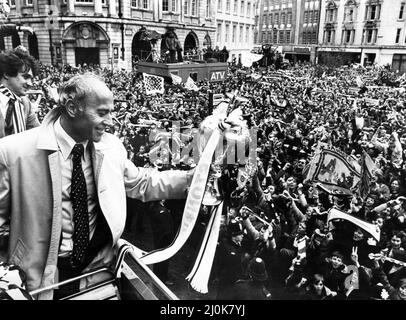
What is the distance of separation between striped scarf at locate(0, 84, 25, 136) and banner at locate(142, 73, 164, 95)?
10.5 metres

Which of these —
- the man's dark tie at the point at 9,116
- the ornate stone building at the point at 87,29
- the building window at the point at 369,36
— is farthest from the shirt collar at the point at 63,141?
the building window at the point at 369,36

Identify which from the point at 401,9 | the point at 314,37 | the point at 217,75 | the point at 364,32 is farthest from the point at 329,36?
the point at 217,75

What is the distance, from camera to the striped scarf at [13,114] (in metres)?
3.48

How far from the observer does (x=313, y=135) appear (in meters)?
11.4

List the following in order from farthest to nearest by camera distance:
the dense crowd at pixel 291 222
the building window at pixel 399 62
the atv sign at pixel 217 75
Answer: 1. the building window at pixel 399 62
2. the atv sign at pixel 217 75
3. the dense crowd at pixel 291 222

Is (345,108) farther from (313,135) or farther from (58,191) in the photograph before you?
(58,191)

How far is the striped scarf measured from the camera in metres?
3.48

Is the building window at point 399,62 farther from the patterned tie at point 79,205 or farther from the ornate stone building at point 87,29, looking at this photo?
the patterned tie at point 79,205

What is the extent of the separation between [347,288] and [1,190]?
469 cm

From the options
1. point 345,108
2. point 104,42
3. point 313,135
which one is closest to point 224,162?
point 313,135

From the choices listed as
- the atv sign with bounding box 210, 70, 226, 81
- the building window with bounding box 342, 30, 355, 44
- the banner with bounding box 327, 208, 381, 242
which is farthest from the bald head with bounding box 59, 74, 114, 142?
the building window with bounding box 342, 30, 355, 44

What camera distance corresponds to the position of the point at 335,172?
739 centimetres

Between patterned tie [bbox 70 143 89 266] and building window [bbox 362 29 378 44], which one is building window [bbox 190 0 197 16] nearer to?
building window [bbox 362 29 378 44]

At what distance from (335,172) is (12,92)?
5966mm
